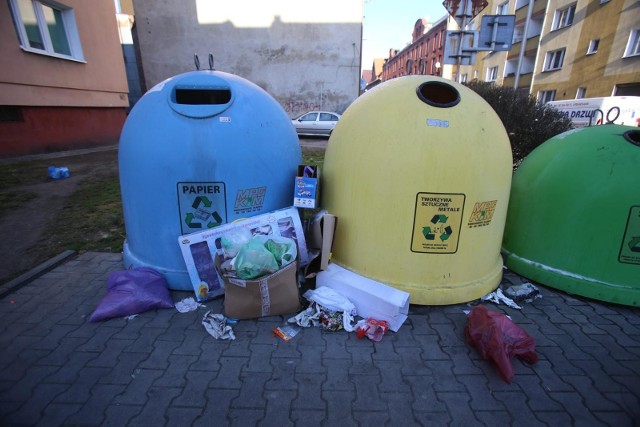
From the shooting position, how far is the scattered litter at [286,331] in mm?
2174

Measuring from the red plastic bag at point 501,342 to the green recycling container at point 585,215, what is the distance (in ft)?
3.43

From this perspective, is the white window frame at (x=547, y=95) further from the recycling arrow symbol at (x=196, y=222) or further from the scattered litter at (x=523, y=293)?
the recycling arrow symbol at (x=196, y=222)

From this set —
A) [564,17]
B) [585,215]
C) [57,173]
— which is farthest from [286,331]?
[564,17]

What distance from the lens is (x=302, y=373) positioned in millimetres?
1892

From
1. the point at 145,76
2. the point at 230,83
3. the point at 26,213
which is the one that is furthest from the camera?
the point at 145,76

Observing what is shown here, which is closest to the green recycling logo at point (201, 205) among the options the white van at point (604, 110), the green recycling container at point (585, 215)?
the green recycling container at point (585, 215)

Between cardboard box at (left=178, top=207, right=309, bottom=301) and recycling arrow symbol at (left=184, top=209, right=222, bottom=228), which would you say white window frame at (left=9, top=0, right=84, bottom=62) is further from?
cardboard box at (left=178, top=207, right=309, bottom=301)

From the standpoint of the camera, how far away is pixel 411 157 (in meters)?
2.22

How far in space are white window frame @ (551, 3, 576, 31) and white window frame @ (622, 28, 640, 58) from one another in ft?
13.5

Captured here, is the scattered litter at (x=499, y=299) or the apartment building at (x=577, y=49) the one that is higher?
the apartment building at (x=577, y=49)

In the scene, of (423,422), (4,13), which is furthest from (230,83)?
(4,13)

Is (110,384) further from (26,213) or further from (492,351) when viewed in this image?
(26,213)

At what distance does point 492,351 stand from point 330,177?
1.64 metres

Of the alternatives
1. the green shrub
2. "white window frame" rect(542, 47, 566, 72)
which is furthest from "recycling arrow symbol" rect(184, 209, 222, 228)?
"white window frame" rect(542, 47, 566, 72)
